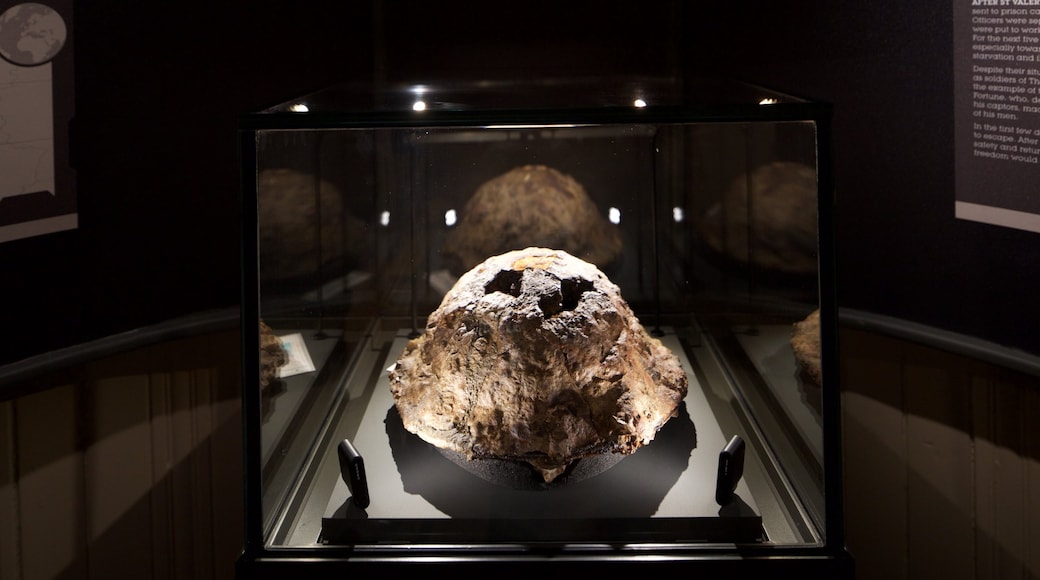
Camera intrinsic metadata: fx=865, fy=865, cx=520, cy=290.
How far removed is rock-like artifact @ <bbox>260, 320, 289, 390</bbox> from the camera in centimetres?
111

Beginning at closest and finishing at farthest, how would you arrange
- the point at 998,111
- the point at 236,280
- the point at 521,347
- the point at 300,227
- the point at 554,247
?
the point at 521,347
the point at 300,227
the point at 554,247
the point at 998,111
the point at 236,280

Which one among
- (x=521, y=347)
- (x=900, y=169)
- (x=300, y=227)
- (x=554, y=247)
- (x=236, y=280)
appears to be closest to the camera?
(x=521, y=347)

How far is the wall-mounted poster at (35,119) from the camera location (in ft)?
5.20

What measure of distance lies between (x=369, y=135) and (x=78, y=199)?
3.00 feet

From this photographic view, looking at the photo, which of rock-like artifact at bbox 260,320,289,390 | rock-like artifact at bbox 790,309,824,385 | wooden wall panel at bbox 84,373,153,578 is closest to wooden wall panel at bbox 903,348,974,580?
rock-like artifact at bbox 790,309,824,385

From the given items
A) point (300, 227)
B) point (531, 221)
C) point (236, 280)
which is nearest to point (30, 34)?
point (236, 280)

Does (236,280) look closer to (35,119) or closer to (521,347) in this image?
(35,119)

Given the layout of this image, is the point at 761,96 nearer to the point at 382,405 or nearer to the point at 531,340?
the point at 531,340

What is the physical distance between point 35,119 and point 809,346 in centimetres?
145

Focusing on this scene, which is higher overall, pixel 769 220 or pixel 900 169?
pixel 900 169

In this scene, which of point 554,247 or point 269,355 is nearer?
point 269,355

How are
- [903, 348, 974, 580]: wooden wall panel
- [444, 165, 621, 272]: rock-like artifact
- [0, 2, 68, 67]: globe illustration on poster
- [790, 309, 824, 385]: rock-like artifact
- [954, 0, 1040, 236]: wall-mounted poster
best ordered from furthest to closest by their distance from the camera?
[903, 348, 974, 580]: wooden wall panel < [0, 2, 68, 67]: globe illustration on poster < [954, 0, 1040, 236]: wall-mounted poster < [444, 165, 621, 272]: rock-like artifact < [790, 309, 824, 385]: rock-like artifact

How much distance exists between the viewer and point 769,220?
4.39ft

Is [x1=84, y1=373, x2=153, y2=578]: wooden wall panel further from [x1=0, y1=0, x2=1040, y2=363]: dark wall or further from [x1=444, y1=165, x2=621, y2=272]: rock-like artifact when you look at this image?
[x1=444, y1=165, x2=621, y2=272]: rock-like artifact
